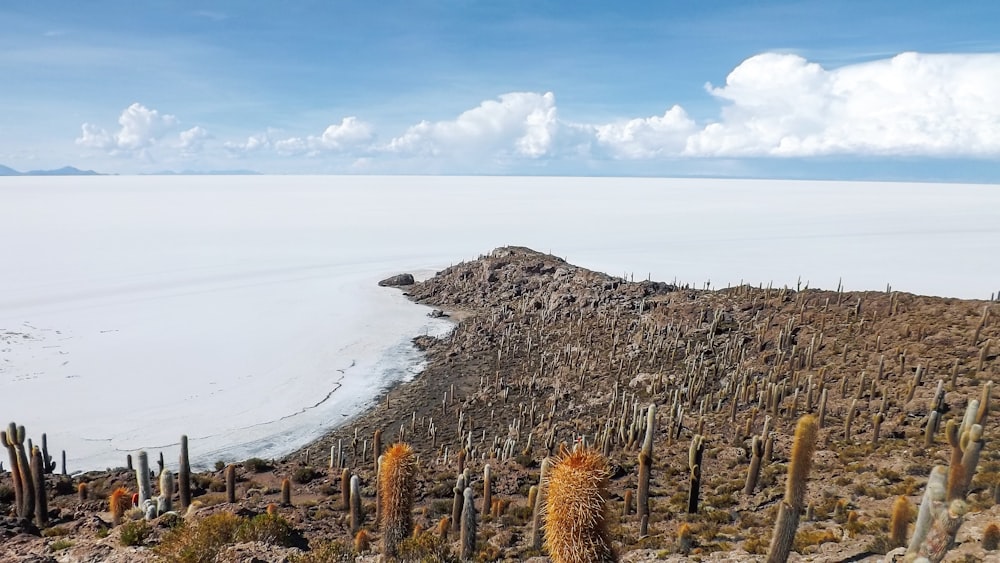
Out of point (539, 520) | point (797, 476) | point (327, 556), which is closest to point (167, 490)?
point (327, 556)

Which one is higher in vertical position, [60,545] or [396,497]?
[396,497]

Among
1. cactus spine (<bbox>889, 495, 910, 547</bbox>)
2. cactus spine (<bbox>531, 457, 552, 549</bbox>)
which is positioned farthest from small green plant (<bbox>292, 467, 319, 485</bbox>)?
cactus spine (<bbox>889, 495, 910, 547</bbox>)

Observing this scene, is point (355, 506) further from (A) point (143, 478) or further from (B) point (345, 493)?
(A) point (143, 478)

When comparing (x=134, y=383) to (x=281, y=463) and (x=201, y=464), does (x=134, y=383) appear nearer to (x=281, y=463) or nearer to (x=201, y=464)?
(x=201, y=464)

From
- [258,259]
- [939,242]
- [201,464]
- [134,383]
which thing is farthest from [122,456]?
[939,242]

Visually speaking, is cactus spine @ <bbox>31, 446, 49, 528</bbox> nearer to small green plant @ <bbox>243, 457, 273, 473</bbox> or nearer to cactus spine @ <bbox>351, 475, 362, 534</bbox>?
small green plant @ <bbox>243, 457, 273, 473</bbox>
